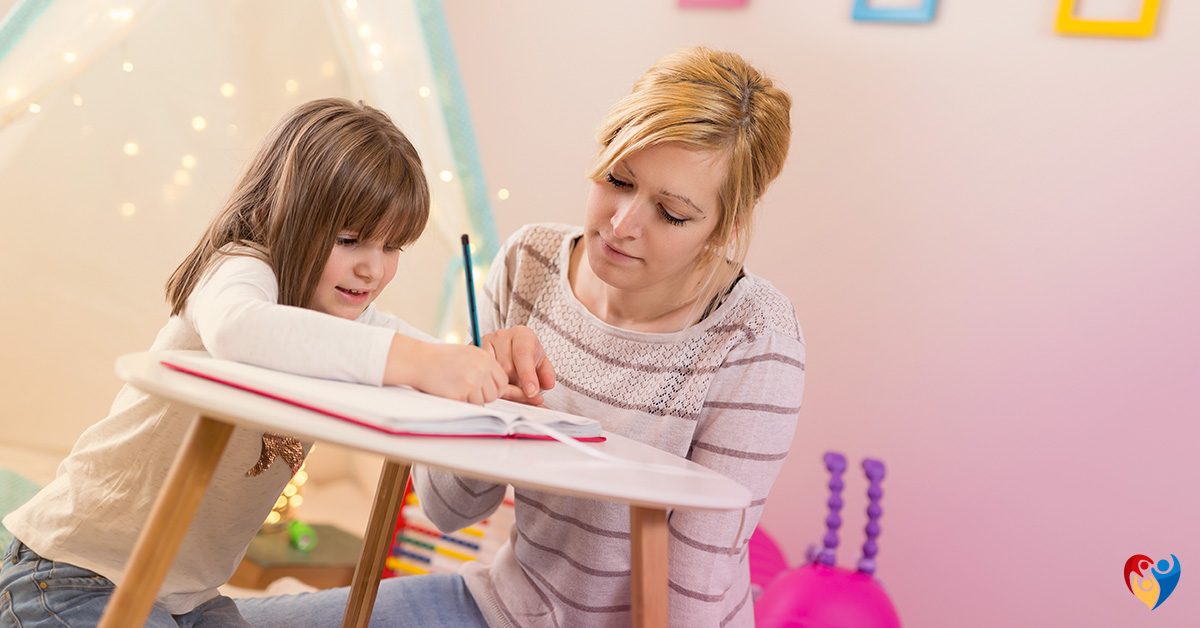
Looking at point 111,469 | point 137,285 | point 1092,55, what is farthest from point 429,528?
point 1092,55

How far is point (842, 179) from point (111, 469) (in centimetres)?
142

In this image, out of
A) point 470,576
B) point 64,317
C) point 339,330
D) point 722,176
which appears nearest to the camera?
point 339,330

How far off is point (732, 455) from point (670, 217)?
260 mm

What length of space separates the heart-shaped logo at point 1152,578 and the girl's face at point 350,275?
4.16ft

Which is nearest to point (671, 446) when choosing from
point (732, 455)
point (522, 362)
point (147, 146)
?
point (732, 455)

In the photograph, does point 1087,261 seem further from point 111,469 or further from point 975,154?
point 111,469

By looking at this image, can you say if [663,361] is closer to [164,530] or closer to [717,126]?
[717,126]

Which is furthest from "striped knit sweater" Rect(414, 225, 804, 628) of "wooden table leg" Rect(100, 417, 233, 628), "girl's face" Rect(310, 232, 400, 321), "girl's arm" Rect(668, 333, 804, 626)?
"wooden table leg" Rect(100, 417, 233, 628)

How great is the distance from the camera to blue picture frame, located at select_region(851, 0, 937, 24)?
1.86 metres

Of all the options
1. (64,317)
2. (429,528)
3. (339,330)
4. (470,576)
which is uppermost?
(339,330)

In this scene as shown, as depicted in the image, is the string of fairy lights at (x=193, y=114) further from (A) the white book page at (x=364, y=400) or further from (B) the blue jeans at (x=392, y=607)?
(A) the white book page at (x=364, y=400)

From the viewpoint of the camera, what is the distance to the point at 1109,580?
175 centimetres

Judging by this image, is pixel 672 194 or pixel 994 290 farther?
pixel 994 290

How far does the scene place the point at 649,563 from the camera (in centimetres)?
76
